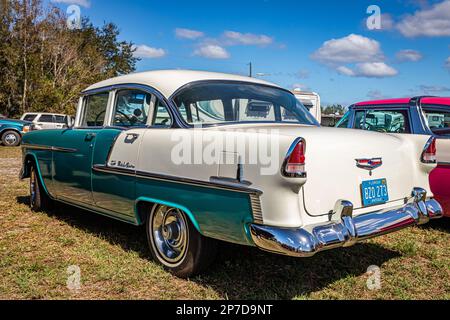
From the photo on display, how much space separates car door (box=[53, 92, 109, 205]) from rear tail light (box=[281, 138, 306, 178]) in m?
2.29

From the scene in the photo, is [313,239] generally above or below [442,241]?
above

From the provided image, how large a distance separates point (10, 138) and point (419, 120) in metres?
16.8

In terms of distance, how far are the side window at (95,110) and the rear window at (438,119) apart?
3.84m

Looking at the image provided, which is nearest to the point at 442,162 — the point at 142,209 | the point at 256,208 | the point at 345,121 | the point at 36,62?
the point at 345,121

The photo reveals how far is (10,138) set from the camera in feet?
59.2

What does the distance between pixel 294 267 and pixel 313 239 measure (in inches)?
48.4

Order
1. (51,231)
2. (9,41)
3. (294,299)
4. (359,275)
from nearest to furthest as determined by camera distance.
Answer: (294,299), (359,275), (51,231), (9,41)

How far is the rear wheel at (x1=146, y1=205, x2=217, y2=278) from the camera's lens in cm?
347

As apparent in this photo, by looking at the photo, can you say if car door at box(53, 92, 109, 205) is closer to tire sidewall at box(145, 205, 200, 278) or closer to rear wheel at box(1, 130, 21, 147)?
tire sidewall at box(145, 205, 200, 278)

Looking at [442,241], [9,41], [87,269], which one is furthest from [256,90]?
[9,41]

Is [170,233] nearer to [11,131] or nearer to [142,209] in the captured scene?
[142,209]
